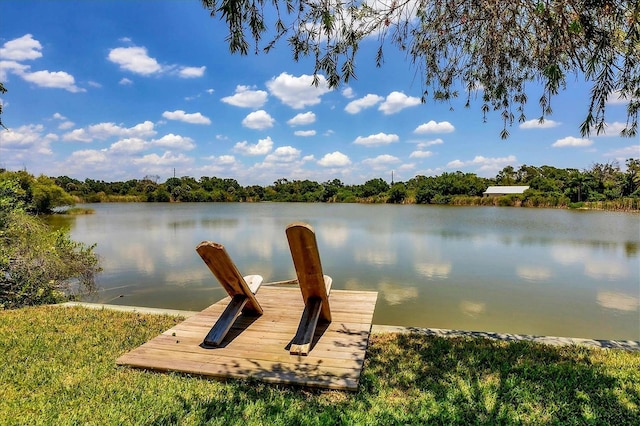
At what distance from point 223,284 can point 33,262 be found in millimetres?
4678

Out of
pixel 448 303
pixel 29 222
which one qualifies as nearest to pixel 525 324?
pixel 448 303

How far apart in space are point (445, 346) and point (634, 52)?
10.3 feet

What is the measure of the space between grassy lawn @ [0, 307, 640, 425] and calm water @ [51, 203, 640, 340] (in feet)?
8.15

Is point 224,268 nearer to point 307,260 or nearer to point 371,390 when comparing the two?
point 307,260

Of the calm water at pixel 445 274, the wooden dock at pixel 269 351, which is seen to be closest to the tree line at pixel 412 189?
the calm water at pixel 445 274

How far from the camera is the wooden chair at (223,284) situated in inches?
134

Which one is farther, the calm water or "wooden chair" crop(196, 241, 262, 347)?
the calm water

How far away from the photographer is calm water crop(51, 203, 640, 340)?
6363 mm

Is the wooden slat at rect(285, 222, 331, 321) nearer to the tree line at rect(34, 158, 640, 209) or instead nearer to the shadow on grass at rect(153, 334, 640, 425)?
the shadow on grass at rect(153, 334, 640, 425)

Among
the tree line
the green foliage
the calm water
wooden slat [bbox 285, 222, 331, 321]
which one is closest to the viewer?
wooden slat [bbox 285, 222, 331, 321]

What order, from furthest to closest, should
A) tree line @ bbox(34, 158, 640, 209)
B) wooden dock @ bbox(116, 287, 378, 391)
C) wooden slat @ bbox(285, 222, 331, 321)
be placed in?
tree line @ bbox(34, 158, 640, 209) < wooden slat @ bbox(285, 222, 331, 321) < wooden dock @ bbox(116, 287, 378, 391)

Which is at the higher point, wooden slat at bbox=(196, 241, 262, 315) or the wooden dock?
wooden slat at bbox=(196, 241, 262, 315)

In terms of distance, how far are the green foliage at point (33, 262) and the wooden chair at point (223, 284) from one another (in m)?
4.20

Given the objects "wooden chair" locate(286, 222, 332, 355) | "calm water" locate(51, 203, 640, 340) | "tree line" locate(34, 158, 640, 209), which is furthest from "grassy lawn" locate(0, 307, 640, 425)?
"tree line" locate(34, 158, 640, 209)
